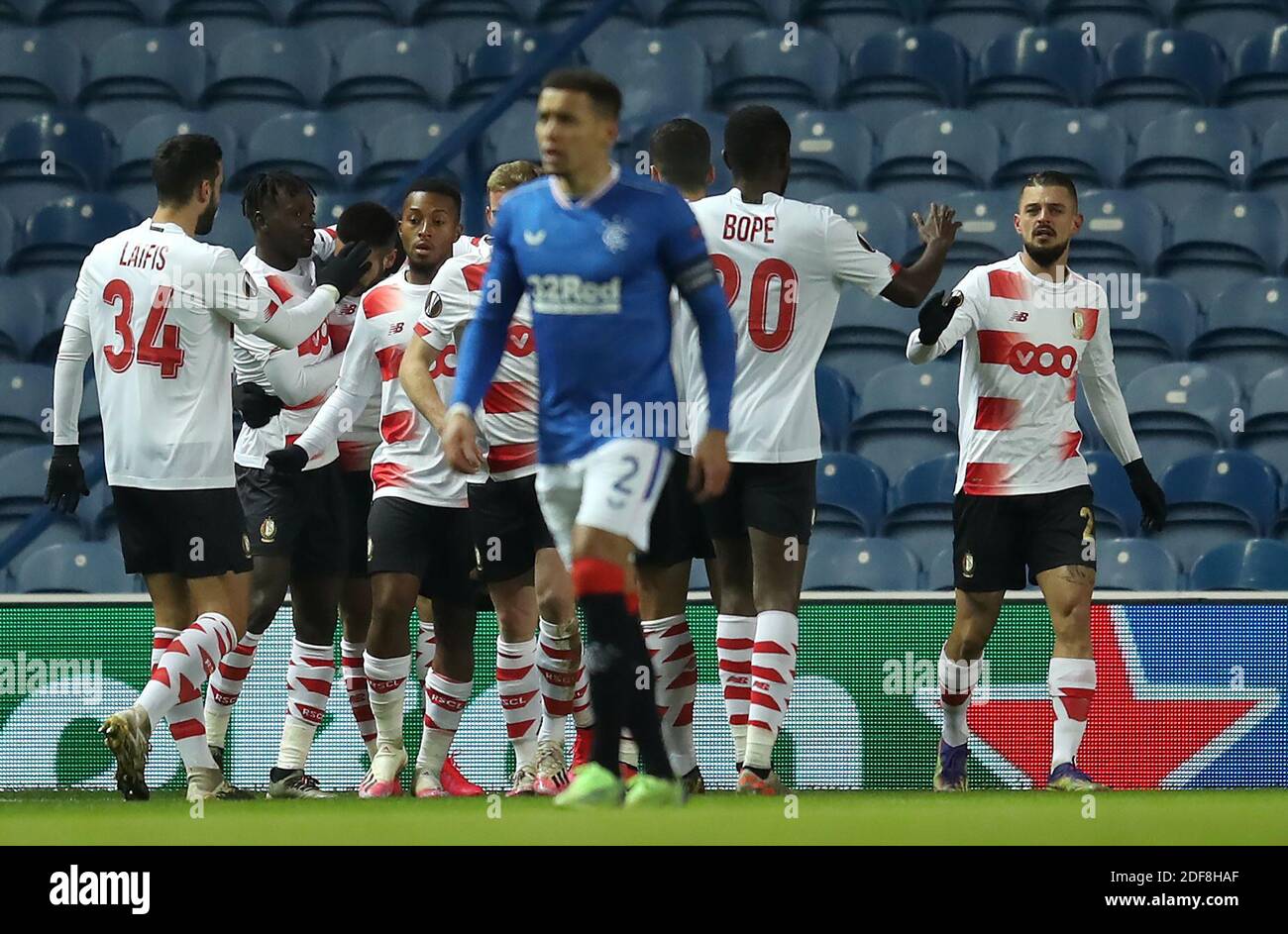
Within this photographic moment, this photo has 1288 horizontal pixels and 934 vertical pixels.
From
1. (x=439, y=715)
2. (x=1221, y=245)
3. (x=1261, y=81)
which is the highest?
(x=1261, y=81)

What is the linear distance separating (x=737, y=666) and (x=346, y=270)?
81.5 inches

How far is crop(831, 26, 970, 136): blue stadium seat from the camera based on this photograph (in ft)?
41.6

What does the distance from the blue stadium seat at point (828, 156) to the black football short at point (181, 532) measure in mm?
5896

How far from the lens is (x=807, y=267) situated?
23.1 feet

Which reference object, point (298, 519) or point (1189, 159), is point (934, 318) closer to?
point (298, 519)

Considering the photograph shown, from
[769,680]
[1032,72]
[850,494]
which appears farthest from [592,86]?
[1032,72]

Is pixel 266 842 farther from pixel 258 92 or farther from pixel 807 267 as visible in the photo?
pixel 258 92

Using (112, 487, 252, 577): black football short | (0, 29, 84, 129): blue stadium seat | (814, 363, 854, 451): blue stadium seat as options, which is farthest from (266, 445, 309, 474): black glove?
(0, 29, 84, 129): blue stadium seat

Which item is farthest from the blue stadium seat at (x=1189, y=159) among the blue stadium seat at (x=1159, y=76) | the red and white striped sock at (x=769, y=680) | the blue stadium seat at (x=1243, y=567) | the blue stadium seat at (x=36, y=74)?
the blue stadium seat at (x=36, y=74)

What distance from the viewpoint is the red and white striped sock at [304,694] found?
26.6 ft

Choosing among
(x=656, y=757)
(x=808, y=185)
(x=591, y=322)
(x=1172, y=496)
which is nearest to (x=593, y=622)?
(x=656, y=757)

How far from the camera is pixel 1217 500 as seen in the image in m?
10.6

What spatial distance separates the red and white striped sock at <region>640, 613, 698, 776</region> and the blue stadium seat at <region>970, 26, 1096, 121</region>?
643 cm

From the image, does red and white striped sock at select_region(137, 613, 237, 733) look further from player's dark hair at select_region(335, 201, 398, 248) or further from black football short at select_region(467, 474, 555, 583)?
player's dark hair at select_region(335, 201, 398, 248)
